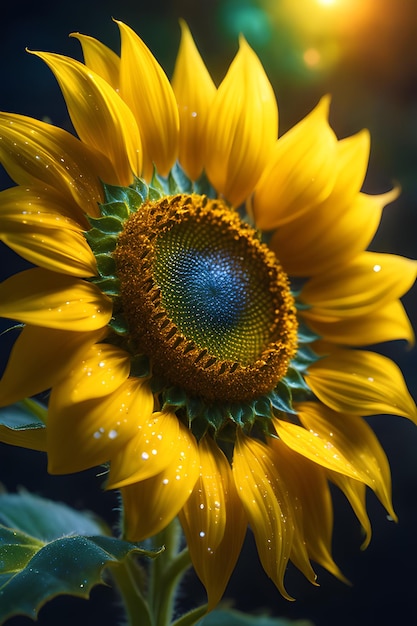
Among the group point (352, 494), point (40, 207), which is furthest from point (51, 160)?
point (352, 494)

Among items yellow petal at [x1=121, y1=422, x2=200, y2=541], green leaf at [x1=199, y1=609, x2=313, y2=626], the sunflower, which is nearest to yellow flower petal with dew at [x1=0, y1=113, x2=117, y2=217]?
the sunflower

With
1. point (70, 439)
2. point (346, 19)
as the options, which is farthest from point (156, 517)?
point (346, 19)

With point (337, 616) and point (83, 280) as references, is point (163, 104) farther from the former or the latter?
point (337, 616)

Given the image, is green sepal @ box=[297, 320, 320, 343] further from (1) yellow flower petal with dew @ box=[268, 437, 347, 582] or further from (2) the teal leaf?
(2) the teal leaf

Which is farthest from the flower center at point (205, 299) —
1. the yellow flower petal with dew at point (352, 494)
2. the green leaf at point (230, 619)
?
the green leaf at point (230, 619)

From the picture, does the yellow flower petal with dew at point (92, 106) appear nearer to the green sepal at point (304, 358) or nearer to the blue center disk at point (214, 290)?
the blue center disk at point (214, 290)

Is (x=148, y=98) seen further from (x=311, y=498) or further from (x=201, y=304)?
(x=311, y=498)
